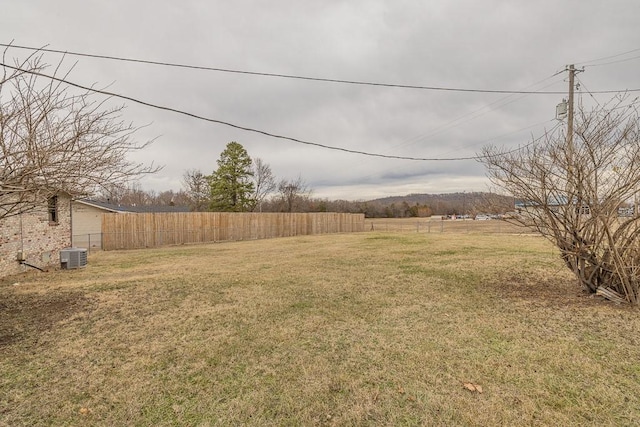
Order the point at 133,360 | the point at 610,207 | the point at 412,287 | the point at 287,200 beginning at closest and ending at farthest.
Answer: the point at 133,360, the point at 610,207, the point at 412,287, the point at 287,200

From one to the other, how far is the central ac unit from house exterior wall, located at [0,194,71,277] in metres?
0.95

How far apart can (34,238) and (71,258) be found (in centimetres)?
141

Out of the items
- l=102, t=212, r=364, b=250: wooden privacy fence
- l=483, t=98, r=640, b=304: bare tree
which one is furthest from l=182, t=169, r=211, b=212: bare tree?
l=483, t=98, r=640, b=304: bare tree

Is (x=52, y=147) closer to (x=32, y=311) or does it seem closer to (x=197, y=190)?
(x=32, y=311)

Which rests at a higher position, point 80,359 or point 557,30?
point 557,30

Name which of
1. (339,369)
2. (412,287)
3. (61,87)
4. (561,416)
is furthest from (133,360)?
(412,287)

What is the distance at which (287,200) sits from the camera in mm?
42156

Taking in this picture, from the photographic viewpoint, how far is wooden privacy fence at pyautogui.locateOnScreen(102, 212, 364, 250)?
1630 centimetres

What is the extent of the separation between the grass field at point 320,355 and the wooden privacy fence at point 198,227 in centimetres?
1037

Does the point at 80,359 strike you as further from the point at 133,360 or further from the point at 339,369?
the point at 339,369

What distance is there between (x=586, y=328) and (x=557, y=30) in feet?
26.2

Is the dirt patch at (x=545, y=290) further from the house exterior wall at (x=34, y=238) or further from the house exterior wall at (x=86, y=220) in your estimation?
the house exterior wall at (x=86, y=220)

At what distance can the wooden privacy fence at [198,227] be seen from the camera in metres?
16.3

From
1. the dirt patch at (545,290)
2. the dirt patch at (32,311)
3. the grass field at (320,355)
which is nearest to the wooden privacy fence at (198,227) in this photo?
the dirt patch at (32,311)
